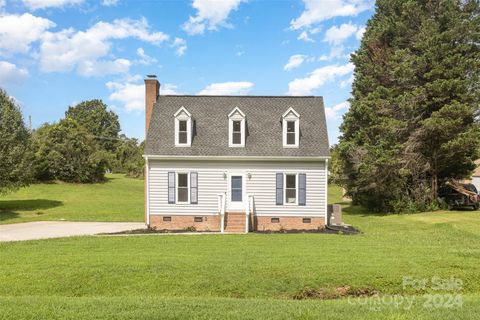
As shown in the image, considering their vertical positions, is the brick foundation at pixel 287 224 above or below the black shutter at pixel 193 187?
below

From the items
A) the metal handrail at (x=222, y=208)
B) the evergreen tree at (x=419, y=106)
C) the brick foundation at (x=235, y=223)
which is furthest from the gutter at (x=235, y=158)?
the evergreen tree at (x=419, y=106)

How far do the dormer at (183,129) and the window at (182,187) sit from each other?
163 cm

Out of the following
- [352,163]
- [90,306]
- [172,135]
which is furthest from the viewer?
[352,163]

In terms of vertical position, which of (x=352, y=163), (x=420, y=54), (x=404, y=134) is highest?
(x=420, y=54)

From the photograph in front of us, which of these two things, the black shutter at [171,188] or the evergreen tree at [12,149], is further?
the evergreen tree at [12,149]

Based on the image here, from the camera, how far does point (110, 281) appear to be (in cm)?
905

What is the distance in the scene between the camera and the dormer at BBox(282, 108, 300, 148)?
20578 millimetres

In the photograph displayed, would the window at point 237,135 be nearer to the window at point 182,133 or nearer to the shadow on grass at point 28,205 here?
the window at point 182,133

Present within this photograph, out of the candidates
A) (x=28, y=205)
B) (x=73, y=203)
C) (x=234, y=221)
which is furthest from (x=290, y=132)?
(x=28, y=205)

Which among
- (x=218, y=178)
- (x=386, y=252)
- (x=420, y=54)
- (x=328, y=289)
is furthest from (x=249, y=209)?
(x=420, y=54)

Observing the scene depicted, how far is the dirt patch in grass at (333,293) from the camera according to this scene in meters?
8.30

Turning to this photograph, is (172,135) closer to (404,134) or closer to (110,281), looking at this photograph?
(110,281)

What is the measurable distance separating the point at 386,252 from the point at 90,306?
840 centimetres

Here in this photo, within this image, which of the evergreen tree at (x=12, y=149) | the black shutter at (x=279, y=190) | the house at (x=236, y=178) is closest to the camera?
the house at (x=236, y=178)
